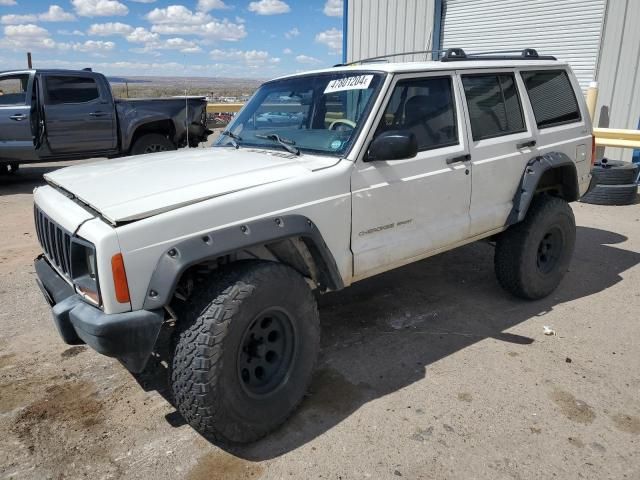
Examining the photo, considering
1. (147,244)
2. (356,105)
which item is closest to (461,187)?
(356,105)

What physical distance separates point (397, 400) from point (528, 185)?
2.10 m

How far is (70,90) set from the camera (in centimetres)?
980

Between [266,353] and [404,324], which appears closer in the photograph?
[266,353]

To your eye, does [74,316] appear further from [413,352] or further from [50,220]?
[413,352]

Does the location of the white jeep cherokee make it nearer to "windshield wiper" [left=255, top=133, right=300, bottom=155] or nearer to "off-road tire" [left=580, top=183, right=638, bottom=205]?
"windshield wiper" [left=255, top=133, right=300, bottom=155]

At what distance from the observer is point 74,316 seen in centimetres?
251

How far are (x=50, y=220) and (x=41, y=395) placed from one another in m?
1.13

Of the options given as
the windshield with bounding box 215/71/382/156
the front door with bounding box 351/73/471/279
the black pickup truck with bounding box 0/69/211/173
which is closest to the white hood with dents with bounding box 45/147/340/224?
the windshield with bounding box 215/71/382/156

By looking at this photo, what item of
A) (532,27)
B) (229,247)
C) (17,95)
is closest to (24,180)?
(17,95)

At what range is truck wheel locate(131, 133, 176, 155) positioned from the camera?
34.1ft

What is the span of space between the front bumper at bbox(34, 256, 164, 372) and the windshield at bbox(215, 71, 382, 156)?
152cm

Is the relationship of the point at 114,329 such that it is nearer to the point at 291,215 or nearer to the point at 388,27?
the point at 291,215

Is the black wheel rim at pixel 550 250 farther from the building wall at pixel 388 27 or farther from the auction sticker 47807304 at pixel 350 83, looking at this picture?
the building wall at pixel 388 27

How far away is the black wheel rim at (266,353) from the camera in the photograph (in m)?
2.80
